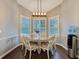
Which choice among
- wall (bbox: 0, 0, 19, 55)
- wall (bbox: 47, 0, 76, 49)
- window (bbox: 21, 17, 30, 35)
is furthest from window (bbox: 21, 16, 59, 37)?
wall (bbox: 0, 0, 19, 55)

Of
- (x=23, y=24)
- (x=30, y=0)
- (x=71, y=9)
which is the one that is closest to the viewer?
(x=71, y=9)

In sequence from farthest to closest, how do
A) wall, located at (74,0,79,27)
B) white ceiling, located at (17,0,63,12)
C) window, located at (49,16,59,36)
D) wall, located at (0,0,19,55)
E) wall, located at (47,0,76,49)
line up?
window, located at (49,16,59,36)
white ceiling, located at (17,0,63,12)
wall, located at (47,0,76,49)
wall, located at (74,0,79,27)
wall, located at (0,0,19,55)

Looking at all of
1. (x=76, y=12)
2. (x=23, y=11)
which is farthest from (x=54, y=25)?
(x=76, y=12)

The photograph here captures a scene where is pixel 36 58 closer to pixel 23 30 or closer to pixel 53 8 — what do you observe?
pixel 23 30

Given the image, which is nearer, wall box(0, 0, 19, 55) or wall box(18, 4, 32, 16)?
wall box(0, 0, 19, 55)

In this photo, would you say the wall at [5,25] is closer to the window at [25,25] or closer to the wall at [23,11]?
the wall at [23,11]

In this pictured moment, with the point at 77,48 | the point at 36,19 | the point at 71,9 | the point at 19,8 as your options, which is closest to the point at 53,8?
the point at 36,19

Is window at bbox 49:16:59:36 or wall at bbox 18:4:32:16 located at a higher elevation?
wall at bbox 18:4:32:16

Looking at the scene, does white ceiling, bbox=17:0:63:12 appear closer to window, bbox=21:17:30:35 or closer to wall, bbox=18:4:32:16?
wall, bbox=18:4:32:16

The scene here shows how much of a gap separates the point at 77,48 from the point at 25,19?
18.2ft

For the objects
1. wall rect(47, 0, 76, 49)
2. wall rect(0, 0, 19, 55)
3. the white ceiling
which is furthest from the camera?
the white ceiling

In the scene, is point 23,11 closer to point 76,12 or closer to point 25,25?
point 25,25

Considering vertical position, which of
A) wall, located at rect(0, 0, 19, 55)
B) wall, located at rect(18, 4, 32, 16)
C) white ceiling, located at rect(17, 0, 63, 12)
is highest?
white ceiling, located at rect(17, 0, 63, 12)

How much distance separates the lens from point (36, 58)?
5.66 meters
